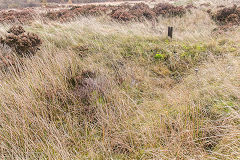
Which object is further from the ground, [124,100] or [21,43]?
[21,43]

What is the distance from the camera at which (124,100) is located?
2.66m

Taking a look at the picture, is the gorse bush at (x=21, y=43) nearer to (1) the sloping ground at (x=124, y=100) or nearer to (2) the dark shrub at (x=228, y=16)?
(1) the sloping ground at (x=124, y=100)

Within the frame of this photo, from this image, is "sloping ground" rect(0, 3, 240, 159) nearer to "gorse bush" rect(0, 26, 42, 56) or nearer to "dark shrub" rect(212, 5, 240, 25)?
"gorse bush" rect(0, 26, 42, 56)

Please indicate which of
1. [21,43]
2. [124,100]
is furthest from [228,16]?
[21,43]

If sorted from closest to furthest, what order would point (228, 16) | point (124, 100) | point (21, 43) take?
point (124, 100), point (21, 43), point (228, 16)

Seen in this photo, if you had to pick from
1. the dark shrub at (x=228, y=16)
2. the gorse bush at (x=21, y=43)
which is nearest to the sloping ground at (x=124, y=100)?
the gorse bush at (x=21, y=43)

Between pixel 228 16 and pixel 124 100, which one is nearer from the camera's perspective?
pixel 124 100

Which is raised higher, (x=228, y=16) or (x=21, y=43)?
(x=228, y=16)

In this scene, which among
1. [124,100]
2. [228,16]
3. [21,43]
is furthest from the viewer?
[228,16]

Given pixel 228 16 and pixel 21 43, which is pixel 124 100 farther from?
pixel 228 16

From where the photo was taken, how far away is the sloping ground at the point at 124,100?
6.52ft

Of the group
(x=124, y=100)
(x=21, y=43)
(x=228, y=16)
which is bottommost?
(x=124, y=100)

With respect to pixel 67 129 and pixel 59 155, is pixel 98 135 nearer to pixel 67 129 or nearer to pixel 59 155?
pixel 67 129

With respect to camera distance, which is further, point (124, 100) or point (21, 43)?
point (21, 43)
